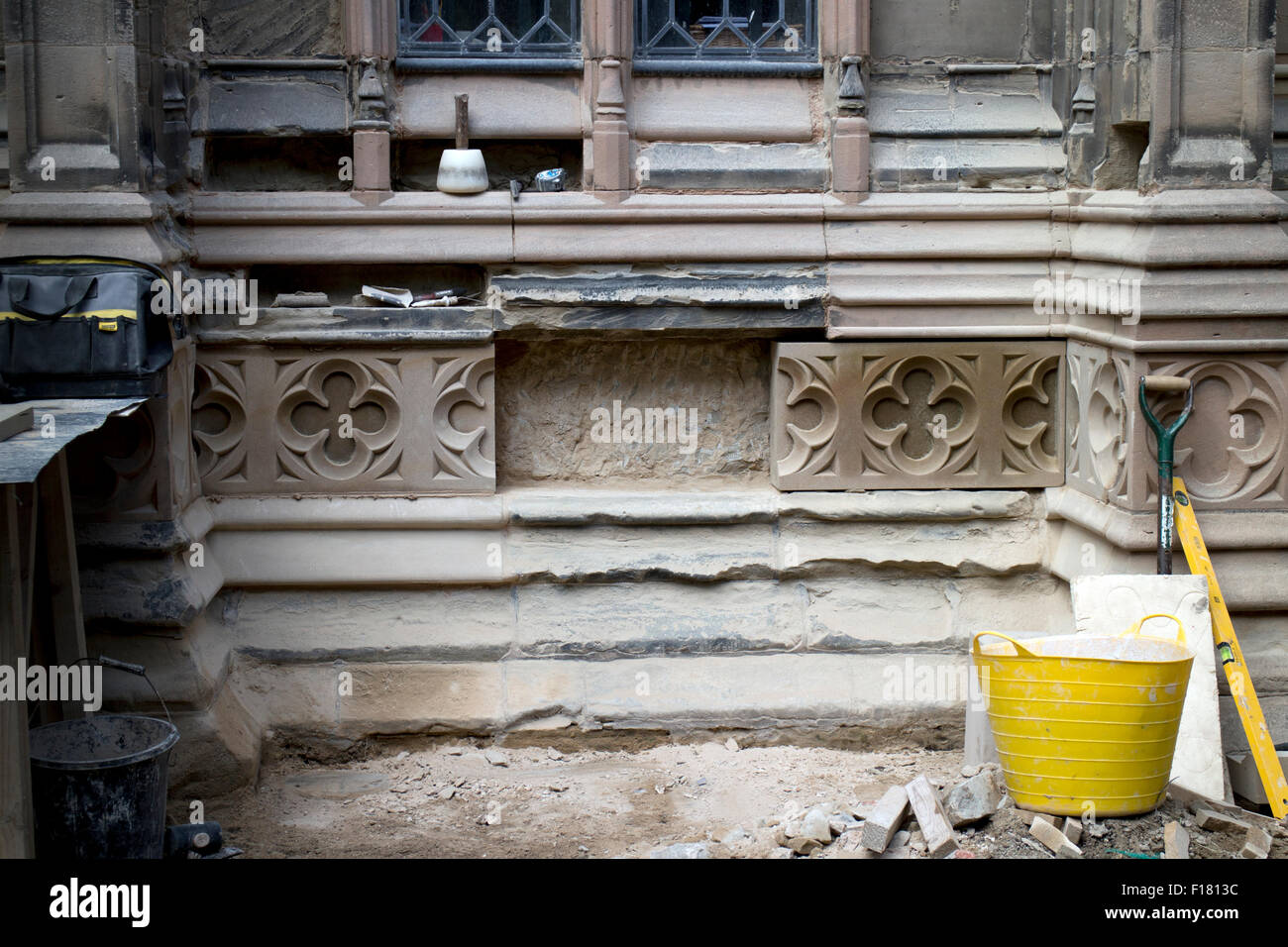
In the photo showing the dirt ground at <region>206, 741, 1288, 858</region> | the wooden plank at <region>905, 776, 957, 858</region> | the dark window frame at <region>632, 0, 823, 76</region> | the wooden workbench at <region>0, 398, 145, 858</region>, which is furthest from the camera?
the dark window frame at <region>632, 0, 823, 76</region>

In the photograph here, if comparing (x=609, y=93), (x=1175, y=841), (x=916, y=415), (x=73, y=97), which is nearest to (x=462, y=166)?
(x=609, y=93)

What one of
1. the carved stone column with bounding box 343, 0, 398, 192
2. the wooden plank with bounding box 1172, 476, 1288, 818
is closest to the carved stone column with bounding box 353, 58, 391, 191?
the carved stone column with bounding box 343, 0, 398, 192

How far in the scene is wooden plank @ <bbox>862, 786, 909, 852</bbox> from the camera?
416cm

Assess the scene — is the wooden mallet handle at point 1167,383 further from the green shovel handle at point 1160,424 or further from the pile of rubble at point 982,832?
the pile of rubble at point 982,832

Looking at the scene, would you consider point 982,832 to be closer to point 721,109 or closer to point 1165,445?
point 1165,445

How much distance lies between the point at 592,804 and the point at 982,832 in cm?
126

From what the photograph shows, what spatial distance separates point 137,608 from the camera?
4.72m

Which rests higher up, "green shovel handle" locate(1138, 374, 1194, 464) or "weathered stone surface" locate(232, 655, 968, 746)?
"green shovel handle" locate(1138, 374, 1194, 464)

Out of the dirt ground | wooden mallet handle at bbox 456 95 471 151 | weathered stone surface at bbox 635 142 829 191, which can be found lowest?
the dirt ground

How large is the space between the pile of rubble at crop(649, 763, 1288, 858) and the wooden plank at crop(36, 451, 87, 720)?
179 cm

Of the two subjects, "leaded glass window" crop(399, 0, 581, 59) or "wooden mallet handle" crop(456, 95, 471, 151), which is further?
→ "leaded glass window" crop(399, 0, 581, 59)

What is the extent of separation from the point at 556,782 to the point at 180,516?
4.95ft

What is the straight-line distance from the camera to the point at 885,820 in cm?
420

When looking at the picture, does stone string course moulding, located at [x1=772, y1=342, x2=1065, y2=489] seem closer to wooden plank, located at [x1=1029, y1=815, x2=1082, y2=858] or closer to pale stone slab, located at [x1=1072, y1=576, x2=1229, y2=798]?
pale stone slab, located at [x1=1072, y1=576, x2=1229, y2=798]
